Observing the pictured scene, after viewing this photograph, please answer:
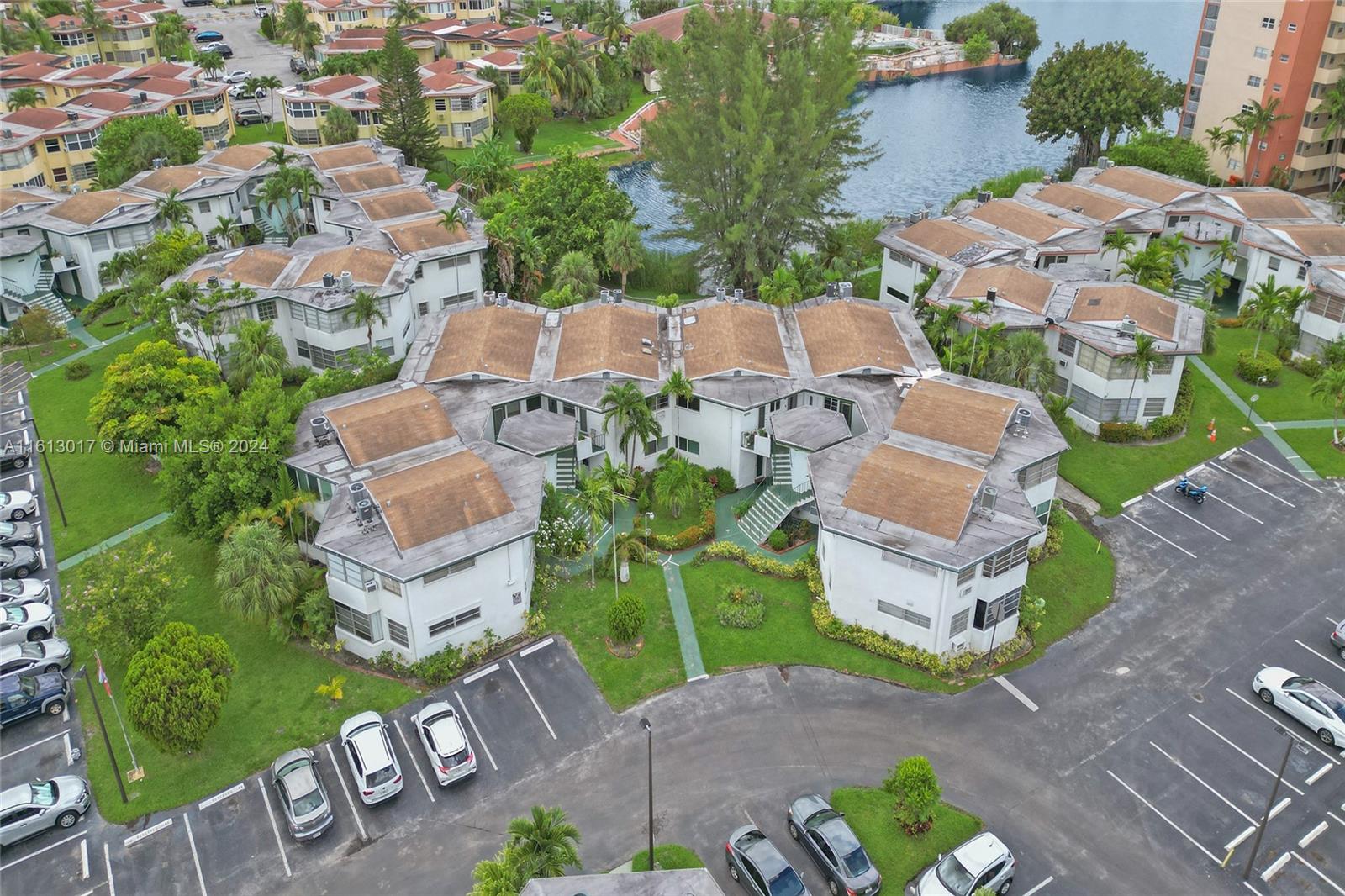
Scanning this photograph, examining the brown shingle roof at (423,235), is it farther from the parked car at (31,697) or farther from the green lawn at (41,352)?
the parked car at (31,697)

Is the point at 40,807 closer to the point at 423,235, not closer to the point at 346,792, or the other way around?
the point at 346,792

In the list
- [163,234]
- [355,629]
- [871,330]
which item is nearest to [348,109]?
[163,234]

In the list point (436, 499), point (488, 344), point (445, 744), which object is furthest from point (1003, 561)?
point (488, 344)

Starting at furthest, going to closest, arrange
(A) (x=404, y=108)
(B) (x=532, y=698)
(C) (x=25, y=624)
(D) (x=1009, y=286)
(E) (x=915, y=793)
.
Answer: (A) (x=404, y=108) < (D) (x=1009, y=286) < (C) (x=25, y=624) < (B) (x=532, y=698) < (E) (x=915, y=793)

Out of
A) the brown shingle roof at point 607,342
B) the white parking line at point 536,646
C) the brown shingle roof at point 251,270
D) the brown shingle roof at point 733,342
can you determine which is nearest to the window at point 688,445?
the brown shingle roof at point 733,342

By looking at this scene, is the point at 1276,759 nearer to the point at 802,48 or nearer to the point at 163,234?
the point at 802,48

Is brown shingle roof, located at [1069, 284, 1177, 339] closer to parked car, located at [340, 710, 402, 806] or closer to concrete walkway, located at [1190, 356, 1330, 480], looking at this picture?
concrete walkway, located at [1190, 356, 1330, 480]
